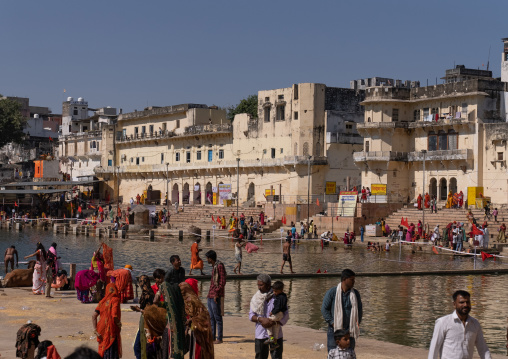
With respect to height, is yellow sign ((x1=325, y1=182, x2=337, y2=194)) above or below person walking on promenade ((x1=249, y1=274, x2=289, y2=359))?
above

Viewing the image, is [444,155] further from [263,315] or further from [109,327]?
[109,327]

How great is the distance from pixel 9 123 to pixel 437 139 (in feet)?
151

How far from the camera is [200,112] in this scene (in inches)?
2478

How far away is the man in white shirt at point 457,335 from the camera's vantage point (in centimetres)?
758

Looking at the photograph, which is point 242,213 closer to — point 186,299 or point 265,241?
point 265,241

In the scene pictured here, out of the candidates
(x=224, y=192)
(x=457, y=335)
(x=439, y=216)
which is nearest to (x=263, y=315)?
(x=457, y=335)

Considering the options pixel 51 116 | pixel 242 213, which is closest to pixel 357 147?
pixel 242 213

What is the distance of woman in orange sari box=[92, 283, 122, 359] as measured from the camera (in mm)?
9812

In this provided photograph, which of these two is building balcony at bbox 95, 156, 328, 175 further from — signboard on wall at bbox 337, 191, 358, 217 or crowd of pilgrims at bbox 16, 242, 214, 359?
crowd of pilgrims at bbox 16, 242, 214, 359

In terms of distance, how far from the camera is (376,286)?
21156 millimetres

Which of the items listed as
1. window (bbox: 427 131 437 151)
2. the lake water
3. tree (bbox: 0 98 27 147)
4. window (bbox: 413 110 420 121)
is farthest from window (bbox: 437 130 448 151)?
tree (bbox: 0 98 27 147)

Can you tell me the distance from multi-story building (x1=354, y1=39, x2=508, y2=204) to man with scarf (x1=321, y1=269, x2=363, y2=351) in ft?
110

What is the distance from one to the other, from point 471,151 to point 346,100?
39.5ft

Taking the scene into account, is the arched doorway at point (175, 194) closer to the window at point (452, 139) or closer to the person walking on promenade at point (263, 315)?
the window at point (452, 139)
